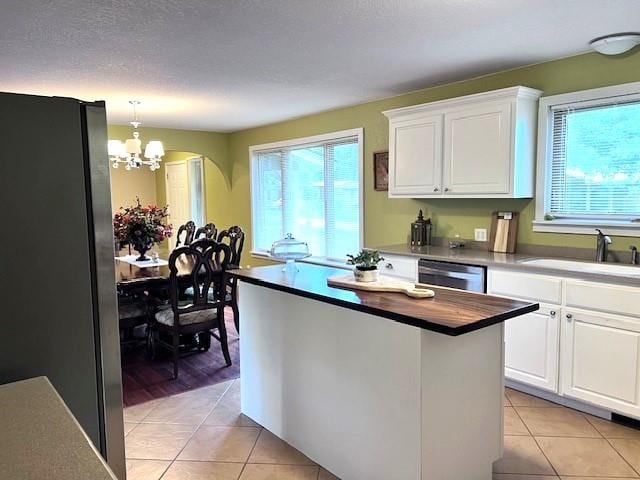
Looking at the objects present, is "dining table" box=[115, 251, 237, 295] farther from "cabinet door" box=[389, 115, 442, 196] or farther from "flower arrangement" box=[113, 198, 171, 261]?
"cabinet door" box=[389, 115, 442, 196]

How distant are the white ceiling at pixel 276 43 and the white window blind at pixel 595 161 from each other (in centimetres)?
47

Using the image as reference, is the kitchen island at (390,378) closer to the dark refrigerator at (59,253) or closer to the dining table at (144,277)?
the dark refrigerator at (59,253)

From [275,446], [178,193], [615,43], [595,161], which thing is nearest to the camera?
[275,446]

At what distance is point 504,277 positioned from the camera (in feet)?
10.6

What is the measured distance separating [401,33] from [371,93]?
168 cm

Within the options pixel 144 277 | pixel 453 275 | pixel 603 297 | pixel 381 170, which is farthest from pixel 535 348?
pixel 144 277

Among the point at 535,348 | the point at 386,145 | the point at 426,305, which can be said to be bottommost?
the point at 535,348

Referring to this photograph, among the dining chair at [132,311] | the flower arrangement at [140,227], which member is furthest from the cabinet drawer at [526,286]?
the flower arrangement at [140,227]

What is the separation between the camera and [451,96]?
410 centimetres

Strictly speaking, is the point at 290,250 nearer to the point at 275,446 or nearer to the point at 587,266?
the point at 275,446

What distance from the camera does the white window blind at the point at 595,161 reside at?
A: 10.5ft

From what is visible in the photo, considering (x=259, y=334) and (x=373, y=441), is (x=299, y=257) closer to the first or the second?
(x=259, y=334)

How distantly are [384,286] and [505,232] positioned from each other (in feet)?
5.93

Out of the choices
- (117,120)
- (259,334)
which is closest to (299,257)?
(259,334)
